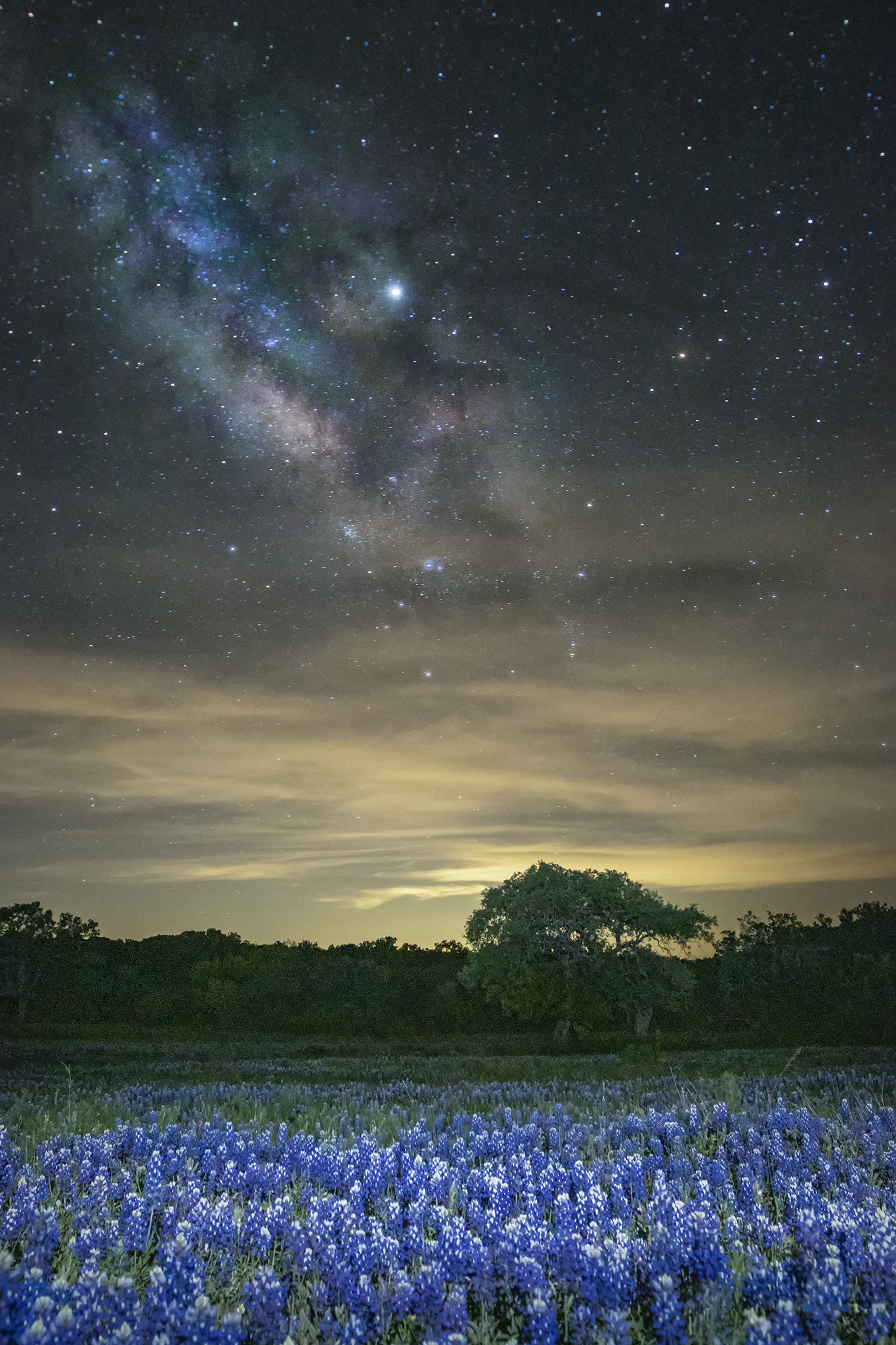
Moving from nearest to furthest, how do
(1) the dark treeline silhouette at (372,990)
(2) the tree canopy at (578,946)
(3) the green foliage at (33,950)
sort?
(2) the tree canopy at (578,946), (1) the dark treeline silhouette at (372,990), (3) the green foliage at (33,950)

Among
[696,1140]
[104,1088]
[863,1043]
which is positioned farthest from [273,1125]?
[863,1043]

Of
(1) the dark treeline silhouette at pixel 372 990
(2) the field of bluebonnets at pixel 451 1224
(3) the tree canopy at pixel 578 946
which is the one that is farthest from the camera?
(1) the dark treeline silhouette at pixel 372 990

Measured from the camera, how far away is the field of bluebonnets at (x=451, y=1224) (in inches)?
164

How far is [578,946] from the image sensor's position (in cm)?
3922

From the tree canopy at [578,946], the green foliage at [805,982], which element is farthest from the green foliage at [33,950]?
the green foliage at [805,982]

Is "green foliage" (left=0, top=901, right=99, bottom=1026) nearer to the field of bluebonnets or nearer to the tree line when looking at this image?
the tree line

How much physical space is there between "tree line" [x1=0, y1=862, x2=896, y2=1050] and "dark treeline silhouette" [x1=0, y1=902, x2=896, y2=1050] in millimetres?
166

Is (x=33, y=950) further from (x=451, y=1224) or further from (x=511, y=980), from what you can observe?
(x=451, y=1224)

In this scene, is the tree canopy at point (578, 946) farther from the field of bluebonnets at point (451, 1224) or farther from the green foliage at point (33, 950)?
the green foliage at point (33, 950)

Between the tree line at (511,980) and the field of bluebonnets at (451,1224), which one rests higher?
the field of bluebonnets at (451,1224)

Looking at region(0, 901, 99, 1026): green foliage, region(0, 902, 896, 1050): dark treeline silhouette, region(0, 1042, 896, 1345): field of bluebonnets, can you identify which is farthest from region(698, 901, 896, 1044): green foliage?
region(0, 901, 99, 1026): green foliage

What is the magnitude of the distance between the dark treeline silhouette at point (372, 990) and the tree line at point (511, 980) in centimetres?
17

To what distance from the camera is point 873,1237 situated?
201 inches

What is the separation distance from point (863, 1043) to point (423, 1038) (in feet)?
69.5
